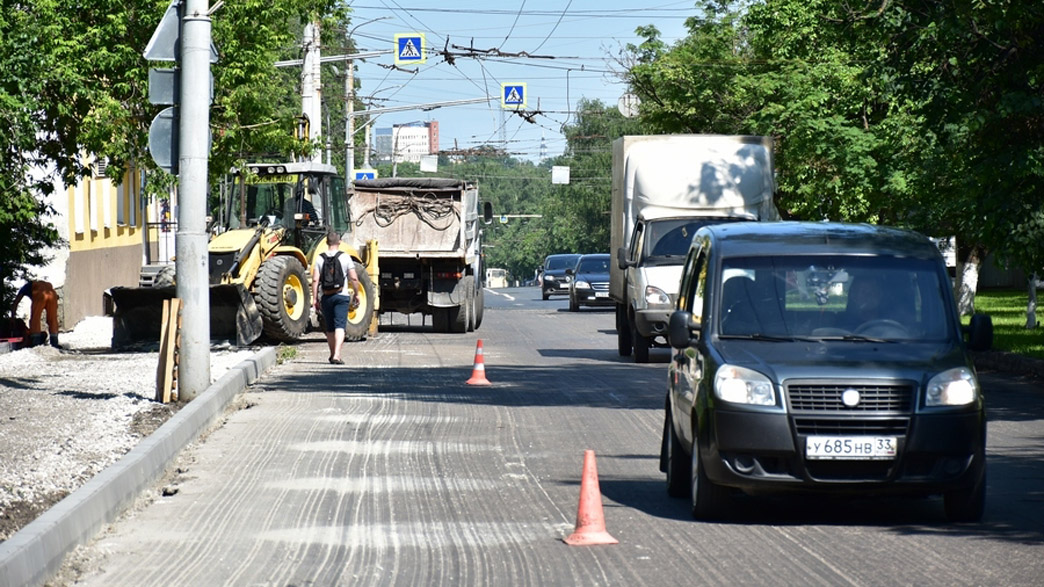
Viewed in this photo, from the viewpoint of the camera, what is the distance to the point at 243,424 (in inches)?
558

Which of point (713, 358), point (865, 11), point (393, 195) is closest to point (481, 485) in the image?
point (713, 358)

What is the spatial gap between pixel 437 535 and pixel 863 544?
223 cm

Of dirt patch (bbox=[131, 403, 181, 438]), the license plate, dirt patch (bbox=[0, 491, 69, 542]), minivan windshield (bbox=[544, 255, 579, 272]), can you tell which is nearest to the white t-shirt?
dirt patch (bbox=[131, 403, 181, 438])

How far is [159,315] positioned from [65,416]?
976 centimetres

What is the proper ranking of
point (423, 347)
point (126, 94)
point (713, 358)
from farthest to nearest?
point (423, 347) → point (126, 94) → point (713, 358)

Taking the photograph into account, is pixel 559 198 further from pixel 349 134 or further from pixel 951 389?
pixel 951 389

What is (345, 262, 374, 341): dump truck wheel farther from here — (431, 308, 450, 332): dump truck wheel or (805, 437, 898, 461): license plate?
(805, 437, 898, 461): license plate

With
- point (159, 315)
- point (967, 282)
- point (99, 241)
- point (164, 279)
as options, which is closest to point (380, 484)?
point (159, 315)

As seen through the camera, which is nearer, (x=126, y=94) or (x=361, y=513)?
(x=361, y=513)

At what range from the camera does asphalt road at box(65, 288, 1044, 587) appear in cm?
754

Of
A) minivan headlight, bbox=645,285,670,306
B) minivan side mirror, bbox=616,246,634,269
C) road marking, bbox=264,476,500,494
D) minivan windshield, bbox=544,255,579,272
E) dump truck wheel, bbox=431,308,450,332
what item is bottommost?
dump truck wheel, bbox=431,308,450,332

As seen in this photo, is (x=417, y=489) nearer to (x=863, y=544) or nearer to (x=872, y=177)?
(x=863, y=544)

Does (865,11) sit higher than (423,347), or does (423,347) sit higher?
(865,11)

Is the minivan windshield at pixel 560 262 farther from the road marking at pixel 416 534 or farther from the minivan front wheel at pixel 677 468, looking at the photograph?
the road marking at pixel 416 534
